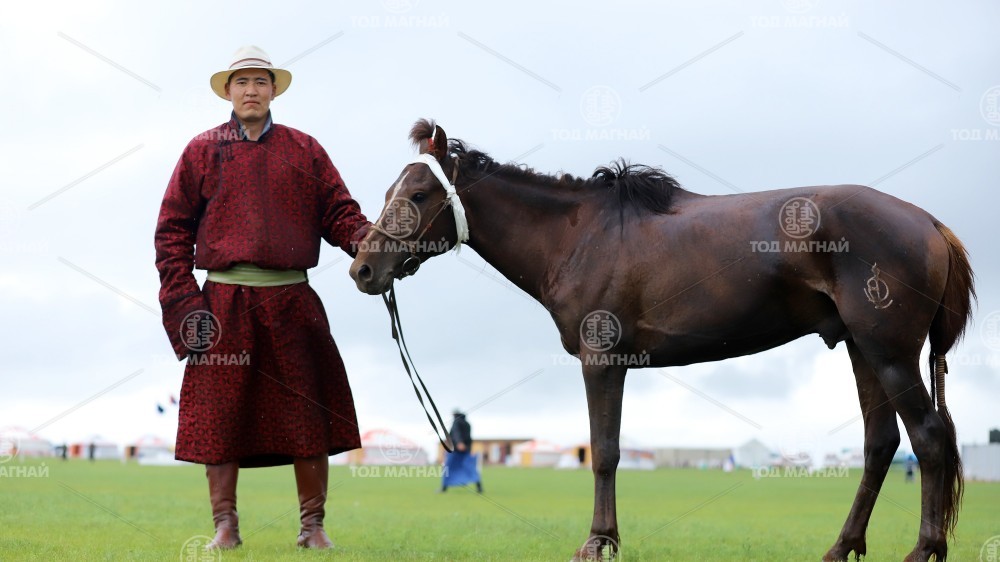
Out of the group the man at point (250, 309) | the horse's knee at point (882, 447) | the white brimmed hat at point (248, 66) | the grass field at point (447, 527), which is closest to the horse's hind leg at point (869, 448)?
the horse's knee at point (882, 447)

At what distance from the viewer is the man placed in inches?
306

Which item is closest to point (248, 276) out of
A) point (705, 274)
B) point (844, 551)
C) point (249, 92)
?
point (249, 92)

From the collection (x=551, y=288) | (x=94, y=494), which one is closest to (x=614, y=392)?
(x=551, y=288)

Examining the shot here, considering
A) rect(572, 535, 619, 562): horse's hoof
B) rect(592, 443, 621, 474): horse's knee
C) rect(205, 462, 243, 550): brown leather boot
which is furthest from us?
rect(205, 462, 243, 550): brown leather boot

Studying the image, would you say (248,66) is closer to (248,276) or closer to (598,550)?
→ (248,276)

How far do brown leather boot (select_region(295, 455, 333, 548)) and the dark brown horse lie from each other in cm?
148

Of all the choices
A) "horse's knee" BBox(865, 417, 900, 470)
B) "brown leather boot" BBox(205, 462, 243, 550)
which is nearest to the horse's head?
"brown leather boot" BBox(205, 462, 243, 550)

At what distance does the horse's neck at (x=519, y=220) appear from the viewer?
25.8 feet
